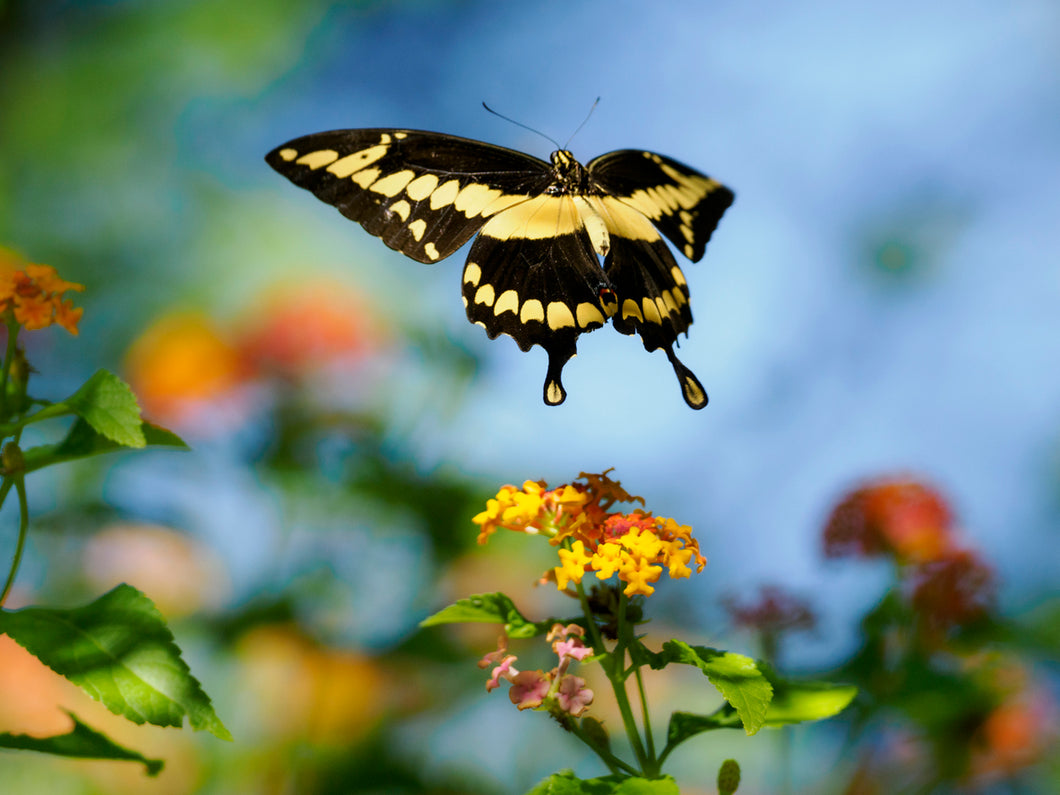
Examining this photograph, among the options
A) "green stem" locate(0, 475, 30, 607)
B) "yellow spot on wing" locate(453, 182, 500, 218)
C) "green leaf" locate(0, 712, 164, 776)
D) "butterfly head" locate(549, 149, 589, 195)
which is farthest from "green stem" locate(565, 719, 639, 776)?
"butterfly head" locate(549, 149, 589, 195)

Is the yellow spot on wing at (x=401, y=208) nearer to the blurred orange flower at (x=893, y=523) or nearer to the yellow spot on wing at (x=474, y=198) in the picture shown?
the yellow spot on wing at (x=474, y=198)

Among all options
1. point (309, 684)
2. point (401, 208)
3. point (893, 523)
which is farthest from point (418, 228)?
point (309, 684)

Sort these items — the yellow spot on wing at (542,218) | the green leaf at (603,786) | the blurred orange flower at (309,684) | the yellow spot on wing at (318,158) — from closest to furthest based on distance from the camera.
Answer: the green leaf at (603,786) → the yellow spot on wing at (318,158) → the yellow spot on wing at (542,218) → the blurred orange flower at (309,684)

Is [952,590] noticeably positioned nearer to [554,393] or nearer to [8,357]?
[554,393]

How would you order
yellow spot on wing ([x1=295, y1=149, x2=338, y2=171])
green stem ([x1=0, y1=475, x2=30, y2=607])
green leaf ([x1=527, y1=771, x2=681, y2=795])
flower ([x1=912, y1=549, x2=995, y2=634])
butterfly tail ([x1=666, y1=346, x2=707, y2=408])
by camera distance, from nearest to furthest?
green leaf ([x1=527, y1=771, x2=681, y2=795]), green stem ([x1=0, y1=475, x2=30, y2=607]), butterfly tail ([x1=666, y1=346, x2=707, y2=408]), yellow spot on wing ([x1=295, y1=149, x2=338, y2=171]), flower ([x1=912, y1=549, x2=995, y2=634])

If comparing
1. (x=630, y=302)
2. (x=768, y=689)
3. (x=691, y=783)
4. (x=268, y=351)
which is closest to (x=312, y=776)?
(x=691, y=783)

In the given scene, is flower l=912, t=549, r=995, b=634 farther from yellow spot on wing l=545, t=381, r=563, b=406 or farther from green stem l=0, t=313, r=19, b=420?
green stem l=0, t=313, r=19, b=420

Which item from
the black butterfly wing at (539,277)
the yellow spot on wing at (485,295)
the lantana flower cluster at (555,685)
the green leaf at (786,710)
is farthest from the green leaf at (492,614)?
the yellow spot on wing at (485,295)
